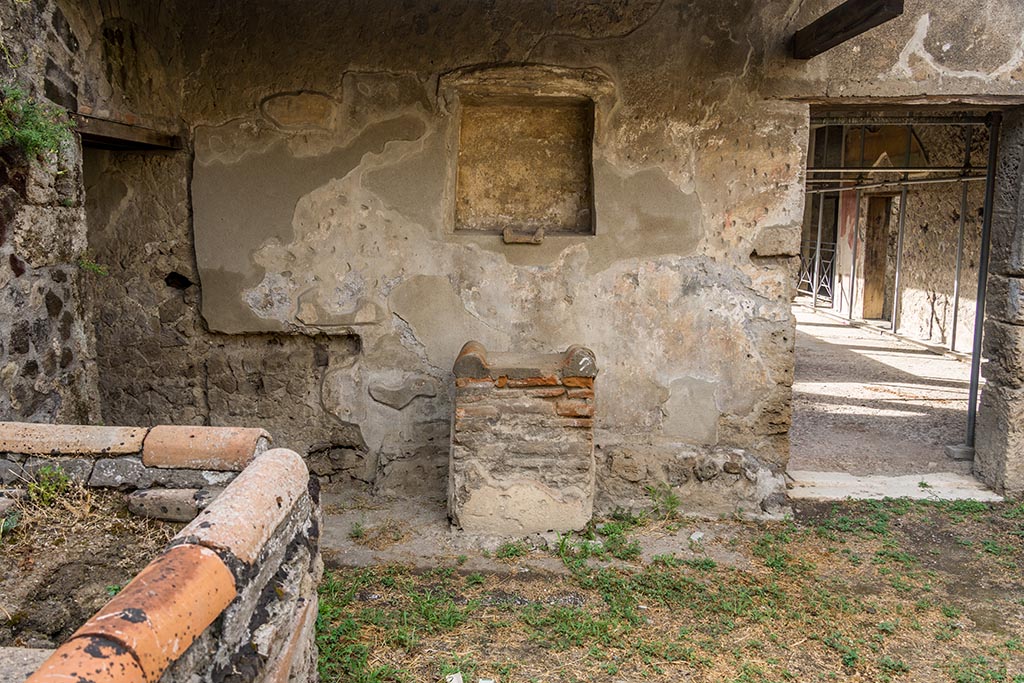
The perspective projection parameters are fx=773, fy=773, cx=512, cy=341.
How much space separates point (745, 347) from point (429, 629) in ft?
8.04

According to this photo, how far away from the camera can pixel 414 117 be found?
14.4 feet

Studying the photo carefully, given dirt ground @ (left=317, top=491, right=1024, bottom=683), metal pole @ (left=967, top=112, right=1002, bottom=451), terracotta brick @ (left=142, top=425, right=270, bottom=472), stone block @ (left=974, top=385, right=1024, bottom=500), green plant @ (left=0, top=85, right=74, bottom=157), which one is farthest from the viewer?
metal pole @ (left=967, top=112, right=1002, bottom=451)

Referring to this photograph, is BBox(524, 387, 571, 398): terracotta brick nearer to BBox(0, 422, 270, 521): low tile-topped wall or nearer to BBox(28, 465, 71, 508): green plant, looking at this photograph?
BBox(0, 422, 270, 521): low tile-topped wall

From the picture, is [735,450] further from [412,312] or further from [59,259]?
[59,259]

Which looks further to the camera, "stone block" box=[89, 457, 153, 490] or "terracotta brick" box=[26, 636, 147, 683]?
"stone block" box=[89, 457, 153, 490]

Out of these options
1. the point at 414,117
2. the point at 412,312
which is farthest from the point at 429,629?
the point at 414,117

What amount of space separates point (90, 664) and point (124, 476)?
140cm

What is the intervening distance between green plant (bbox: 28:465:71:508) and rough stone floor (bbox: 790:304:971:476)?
428 centimetres

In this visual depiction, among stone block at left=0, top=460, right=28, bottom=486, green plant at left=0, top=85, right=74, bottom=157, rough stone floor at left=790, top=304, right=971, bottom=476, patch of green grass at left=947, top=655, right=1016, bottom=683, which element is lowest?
patch of green grass at left=947, top=655, right=1016, bottom=683

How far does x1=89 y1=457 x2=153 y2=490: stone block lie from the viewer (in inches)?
99.7

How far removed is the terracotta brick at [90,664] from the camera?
122cm

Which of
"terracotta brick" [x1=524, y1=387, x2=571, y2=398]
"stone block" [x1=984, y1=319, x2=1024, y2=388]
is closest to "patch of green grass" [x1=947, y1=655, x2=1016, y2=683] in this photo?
"terracotta brick" [x1=524, y1=387, x2=571, y2=398]

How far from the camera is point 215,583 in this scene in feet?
5.39

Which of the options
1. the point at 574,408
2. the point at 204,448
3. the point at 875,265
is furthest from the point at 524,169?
the point at 875,265
